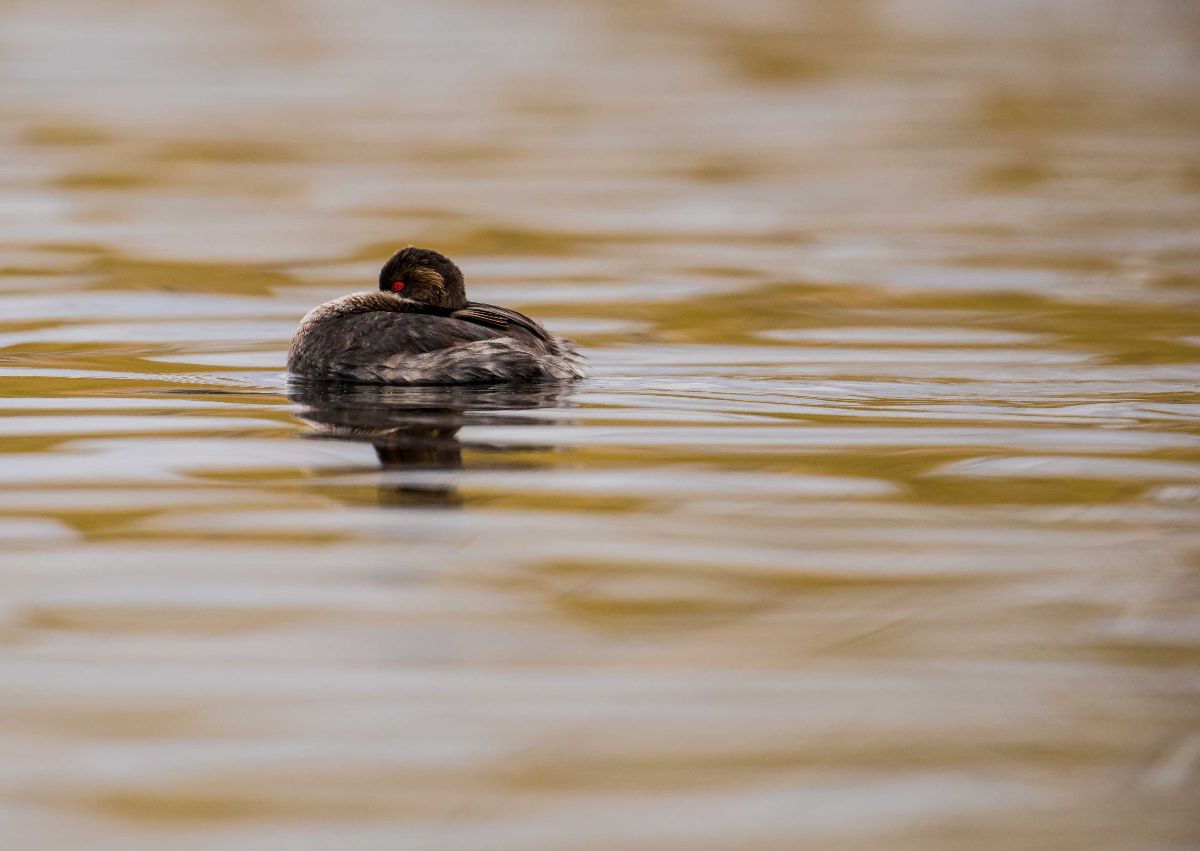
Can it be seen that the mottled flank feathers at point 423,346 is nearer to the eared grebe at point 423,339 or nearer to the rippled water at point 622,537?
the eared grebe at point 423,339

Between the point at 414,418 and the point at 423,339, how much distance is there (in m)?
1.14

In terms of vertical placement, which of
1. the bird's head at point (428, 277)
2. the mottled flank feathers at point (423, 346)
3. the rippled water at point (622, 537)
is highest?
the bird's head at point (428, 277)

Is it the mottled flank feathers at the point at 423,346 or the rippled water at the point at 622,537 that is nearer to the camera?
the rippled water at the point at 622,537

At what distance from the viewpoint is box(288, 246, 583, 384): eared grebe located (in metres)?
10.8

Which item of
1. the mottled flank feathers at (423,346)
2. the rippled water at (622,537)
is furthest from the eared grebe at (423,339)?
the rippled water at (622,537)

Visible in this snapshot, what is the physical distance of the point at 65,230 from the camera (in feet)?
62.1

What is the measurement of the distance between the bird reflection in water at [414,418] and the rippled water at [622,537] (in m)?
0.04

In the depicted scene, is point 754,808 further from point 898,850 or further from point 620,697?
point 620,697

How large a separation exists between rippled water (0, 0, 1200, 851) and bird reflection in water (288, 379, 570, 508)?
0.04 meters

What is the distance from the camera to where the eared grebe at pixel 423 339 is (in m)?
10.8

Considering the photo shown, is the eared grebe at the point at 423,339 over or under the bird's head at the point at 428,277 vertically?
under

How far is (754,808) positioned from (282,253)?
13.2m

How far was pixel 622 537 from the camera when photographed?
24.7 ft

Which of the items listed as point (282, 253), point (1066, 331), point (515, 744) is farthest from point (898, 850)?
point (282, 253)
